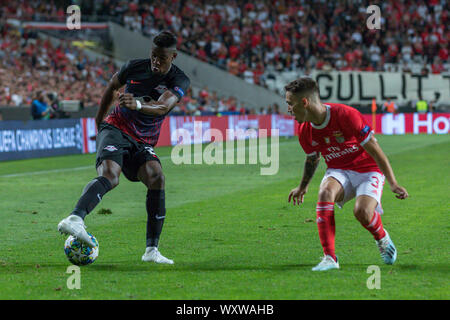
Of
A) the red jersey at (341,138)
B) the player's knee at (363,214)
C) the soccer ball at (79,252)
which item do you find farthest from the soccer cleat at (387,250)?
the soccer ball at (79,252)

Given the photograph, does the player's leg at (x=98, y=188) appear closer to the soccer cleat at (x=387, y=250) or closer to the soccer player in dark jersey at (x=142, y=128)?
the soccer player in dark jersey at (x=142, y=128)

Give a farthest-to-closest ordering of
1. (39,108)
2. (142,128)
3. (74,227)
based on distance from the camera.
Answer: (39,108)
(142,128)
(74,227)

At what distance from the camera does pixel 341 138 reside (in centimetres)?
679

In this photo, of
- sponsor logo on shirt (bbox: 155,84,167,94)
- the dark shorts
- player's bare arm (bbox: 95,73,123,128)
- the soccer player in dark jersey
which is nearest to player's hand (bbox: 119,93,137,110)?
the soccer player in dark jersey

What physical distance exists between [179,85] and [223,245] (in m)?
1.82

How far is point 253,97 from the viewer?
137 feet

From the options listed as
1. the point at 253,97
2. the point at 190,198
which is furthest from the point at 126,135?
the point at 253,97

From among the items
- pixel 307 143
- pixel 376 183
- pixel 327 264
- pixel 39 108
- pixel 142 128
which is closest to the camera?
pixel 327 264

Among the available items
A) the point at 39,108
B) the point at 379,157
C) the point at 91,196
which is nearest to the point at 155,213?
the point at 91,196

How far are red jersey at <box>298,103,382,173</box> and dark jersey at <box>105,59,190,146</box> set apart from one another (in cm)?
138

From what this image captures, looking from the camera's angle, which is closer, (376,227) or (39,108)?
(376,227)

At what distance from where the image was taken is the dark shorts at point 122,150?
278 inches

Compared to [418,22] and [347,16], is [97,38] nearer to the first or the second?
[347,16]

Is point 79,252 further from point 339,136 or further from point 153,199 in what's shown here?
point 339,136
